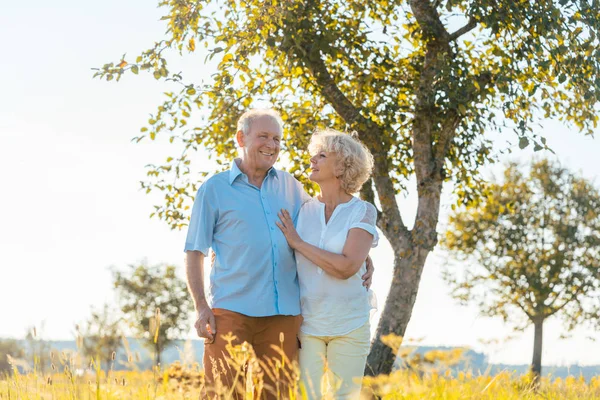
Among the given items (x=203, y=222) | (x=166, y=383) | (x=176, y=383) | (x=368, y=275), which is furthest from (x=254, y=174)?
(x=166, y=383)

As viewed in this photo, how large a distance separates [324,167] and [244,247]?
837 mm

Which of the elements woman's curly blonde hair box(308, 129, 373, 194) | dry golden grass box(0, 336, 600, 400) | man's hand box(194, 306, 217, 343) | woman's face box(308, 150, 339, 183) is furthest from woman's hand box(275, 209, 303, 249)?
dry golden grass box(0, 336, 600, 400)

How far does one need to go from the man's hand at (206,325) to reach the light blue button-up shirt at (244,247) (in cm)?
12

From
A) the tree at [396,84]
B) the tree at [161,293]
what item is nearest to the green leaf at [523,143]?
the tree at [396,84]

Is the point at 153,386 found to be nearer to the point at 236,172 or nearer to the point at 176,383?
the point at 176,383

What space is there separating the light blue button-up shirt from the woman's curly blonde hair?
1.85ft

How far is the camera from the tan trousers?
516 cm

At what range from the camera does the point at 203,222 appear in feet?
17.8

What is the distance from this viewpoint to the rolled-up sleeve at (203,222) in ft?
17.8

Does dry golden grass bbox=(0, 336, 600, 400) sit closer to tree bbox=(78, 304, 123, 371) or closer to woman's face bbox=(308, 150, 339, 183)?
tree bbox=(78, 304, 123, 371)

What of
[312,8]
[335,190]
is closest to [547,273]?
[312,8]

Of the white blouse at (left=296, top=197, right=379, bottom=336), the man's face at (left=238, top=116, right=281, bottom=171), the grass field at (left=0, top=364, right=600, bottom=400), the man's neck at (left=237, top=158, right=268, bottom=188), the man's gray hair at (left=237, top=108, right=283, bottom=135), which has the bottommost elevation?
the grass field at (left=0, top=364, right=600, bottom=400)

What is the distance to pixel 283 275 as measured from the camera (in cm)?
536

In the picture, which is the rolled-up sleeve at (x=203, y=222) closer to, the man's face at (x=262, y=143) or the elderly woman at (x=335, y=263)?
the man's face at (x=262, y=143)
